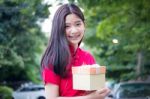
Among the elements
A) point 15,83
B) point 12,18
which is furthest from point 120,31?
point 15,83

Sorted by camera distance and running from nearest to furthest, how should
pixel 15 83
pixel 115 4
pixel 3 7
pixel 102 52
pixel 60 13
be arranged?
pixel 60 13 < pixel 115 4 < pixel 3 7 < pixel 15 83 < pixel 102 52

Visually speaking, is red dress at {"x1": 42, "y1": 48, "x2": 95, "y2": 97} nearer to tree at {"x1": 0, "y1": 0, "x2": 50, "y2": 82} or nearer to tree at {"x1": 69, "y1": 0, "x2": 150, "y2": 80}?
tree at {"x1": 69, "y1": 0, "x2": 150, "y2": 80}

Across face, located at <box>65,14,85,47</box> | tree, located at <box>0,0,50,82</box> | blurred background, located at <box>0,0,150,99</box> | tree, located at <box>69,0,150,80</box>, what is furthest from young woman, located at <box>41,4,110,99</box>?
tree, located at <box>0,0,50,82</box>

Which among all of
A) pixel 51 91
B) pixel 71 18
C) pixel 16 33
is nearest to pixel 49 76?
pixel 51 91

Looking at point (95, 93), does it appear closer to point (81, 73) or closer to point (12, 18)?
point (81, 73)

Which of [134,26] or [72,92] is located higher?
[134,26]

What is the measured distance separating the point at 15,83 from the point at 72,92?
90.5 ft

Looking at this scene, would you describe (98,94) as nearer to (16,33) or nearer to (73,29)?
(73,29)

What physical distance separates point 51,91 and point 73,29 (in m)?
0.38

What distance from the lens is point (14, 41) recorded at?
22.3m

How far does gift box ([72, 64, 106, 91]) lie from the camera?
7.55ft

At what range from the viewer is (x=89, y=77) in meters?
2.30

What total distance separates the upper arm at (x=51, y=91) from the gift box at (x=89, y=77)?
0.11 metres

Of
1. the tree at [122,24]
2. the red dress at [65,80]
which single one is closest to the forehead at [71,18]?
the red dress at [65,80]
